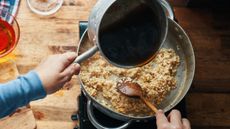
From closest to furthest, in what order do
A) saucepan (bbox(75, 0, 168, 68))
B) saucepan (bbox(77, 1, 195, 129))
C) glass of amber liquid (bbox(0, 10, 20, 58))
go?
saucepan (bbox(75, 0, 168, 68))
saucepan (bbox(77, 1, 195, 129))
glass of amber liquid (bbox(0, 10, 20, 58))

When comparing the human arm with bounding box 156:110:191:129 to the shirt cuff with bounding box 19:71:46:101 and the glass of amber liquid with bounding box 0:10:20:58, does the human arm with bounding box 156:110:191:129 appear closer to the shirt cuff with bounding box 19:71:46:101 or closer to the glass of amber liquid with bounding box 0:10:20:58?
the shirt cuff with bounding box 19:71:46:101

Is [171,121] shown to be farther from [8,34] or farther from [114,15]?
[8,34]

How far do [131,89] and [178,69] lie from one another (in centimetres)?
15

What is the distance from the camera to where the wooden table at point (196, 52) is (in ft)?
3.55

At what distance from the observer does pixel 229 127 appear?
1.12 m

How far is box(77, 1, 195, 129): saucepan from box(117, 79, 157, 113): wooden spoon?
1.7 inches

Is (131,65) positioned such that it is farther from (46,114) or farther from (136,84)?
(46,114)

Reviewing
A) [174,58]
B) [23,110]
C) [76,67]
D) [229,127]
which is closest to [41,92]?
[76,67]

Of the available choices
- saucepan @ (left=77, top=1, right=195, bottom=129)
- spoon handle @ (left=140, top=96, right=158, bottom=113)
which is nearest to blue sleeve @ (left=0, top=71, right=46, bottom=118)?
saucepan @ (left=77, top=1, right=195, bottom=129)

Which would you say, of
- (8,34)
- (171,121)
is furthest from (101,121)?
(8,34)

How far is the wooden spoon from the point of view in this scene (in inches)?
37.6

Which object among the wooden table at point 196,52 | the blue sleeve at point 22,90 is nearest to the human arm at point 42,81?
the blue sleeve at point 22,90

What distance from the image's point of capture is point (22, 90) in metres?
0.86

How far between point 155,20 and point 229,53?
381mm
